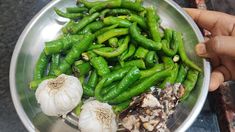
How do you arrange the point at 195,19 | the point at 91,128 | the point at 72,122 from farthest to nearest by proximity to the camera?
the point at 195,19, the point at 72,122, the point at 91,128

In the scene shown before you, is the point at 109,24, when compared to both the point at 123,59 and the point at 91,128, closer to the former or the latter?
the point at 123,59

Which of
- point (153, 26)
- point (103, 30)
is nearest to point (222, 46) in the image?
point (153, 26)

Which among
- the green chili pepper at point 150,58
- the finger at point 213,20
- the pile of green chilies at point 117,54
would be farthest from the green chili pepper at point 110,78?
the finger at point 213,20

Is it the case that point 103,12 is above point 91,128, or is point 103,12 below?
above

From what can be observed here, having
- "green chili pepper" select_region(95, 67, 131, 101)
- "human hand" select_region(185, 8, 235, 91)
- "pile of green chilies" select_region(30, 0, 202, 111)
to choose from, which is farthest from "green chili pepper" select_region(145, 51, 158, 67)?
"human hand" select_region(185, 8, 235, 91)

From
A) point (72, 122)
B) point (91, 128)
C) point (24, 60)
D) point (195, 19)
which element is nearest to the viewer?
point (91, 128)

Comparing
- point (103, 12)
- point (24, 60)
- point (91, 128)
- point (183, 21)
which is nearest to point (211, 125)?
point (183, 21)

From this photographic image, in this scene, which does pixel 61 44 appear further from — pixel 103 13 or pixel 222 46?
pixel 222 46
